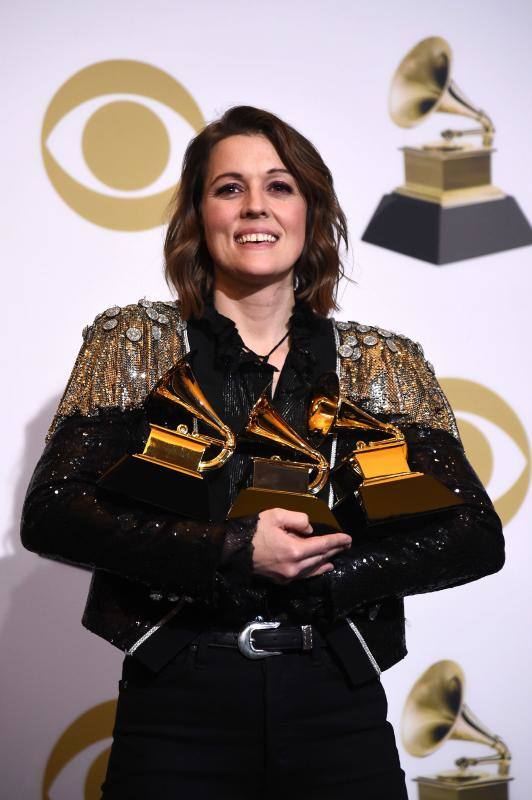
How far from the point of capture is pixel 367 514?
1741 millimetres

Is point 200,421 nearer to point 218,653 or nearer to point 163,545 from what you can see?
point 163,545

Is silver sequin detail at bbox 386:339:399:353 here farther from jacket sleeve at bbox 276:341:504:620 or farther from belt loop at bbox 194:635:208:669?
belt loop at bbox 194:635:208:669

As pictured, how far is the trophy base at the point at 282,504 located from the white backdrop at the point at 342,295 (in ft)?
3.75

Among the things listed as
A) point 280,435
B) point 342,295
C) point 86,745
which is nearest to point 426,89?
point 342,295

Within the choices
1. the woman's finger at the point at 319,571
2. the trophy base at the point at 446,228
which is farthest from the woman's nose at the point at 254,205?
the trophy base at the point at 446,228

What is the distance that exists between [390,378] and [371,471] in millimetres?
274

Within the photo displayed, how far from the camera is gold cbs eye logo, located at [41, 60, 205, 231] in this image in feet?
9.00

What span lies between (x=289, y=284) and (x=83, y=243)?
84cm

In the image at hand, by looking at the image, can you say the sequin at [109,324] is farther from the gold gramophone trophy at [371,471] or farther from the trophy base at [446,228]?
the trophy base at [446,228]

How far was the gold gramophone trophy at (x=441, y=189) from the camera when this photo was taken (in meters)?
3.00

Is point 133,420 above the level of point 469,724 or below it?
above

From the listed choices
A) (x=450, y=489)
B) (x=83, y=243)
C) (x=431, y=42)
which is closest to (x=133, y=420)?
(x=450, y=489)

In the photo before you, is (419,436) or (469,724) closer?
(419,436)

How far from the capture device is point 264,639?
5.54ft
